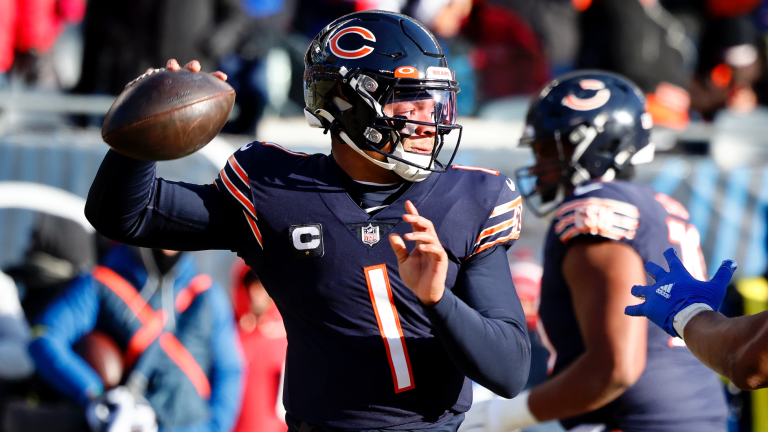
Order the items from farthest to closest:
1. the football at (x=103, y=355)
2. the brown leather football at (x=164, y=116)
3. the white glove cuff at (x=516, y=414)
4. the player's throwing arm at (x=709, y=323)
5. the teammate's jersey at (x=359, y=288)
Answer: the football at (x=103, y=355), the white glove cuff at (x=516, y=414), the teammate's jersey at (x=359, y=288), the brown leather football at (x=164, y=116), the player's throwing arm at (x=709, y=323)

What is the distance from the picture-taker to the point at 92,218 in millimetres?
2035

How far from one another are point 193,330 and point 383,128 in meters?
2.60

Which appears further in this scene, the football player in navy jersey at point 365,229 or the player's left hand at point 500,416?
the player's left hand at point 500,416

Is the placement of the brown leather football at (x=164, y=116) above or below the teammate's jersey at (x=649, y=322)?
above

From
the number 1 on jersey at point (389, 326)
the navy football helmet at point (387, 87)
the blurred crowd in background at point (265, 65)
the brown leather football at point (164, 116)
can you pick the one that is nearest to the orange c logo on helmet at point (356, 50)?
the navy football helmet at point (387, 87)

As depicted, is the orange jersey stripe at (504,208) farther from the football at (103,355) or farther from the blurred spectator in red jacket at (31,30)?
the blurred spectator in red jacket at (31,30)

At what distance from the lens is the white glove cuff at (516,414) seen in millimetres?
2857

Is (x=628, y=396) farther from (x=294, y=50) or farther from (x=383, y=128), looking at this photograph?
(x=294, y=50)

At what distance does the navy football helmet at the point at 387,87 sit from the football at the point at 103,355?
248cm

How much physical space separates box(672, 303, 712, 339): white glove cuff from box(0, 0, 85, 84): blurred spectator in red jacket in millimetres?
4756

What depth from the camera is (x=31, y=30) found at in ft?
18.3

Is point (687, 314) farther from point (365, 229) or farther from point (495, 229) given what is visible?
point (365, 229)

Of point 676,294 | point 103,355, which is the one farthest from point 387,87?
point 103,355

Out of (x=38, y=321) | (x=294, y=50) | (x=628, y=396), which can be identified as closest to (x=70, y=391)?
(x=38, y=321)
